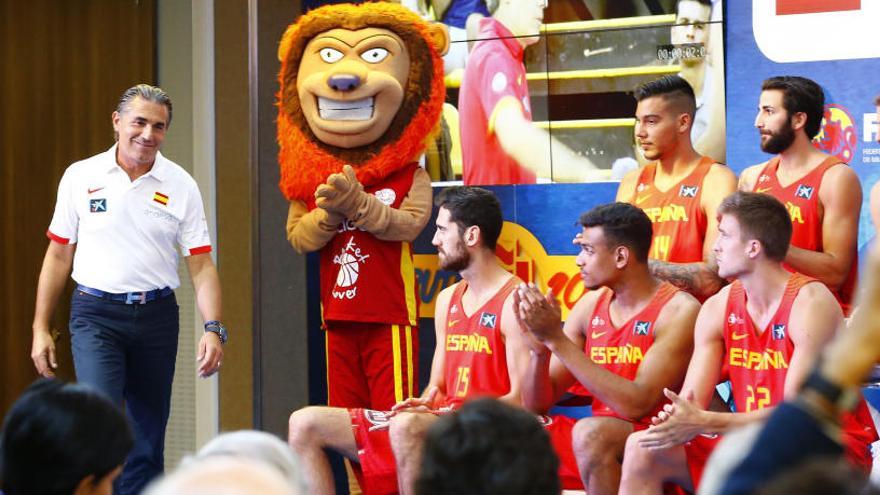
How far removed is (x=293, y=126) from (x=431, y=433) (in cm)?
327

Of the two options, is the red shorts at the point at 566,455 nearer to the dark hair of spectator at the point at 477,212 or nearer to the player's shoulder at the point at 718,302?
the player's shoulder at the point at 718,302

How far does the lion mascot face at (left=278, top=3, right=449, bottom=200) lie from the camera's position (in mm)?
4723

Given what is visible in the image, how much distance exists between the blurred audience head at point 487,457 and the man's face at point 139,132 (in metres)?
2.76

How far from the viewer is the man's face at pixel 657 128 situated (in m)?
4.47

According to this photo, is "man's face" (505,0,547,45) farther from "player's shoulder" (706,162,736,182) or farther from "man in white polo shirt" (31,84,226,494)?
"man in white polo shirt" (31,84,226,494)

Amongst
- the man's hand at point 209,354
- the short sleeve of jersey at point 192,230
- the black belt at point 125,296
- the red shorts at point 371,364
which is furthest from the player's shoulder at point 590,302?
the black belt at point 125,296

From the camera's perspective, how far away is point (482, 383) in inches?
161

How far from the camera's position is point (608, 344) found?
396 centimetres

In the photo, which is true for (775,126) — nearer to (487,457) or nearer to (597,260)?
(597,260)

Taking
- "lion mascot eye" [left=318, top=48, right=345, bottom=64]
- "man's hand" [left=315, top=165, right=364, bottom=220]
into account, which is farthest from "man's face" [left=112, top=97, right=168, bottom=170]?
"lion mascot eye" [left=318, top=48, right=345, bottom=64]

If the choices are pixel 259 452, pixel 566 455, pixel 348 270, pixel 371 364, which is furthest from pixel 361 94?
pixel 259 452

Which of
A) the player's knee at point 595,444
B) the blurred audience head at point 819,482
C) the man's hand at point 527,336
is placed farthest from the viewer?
the man's hand at point 527,336

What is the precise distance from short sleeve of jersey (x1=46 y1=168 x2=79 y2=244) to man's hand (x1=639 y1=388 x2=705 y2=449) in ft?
7.08

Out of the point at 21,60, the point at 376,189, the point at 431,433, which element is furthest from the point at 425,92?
the point at 431,433
